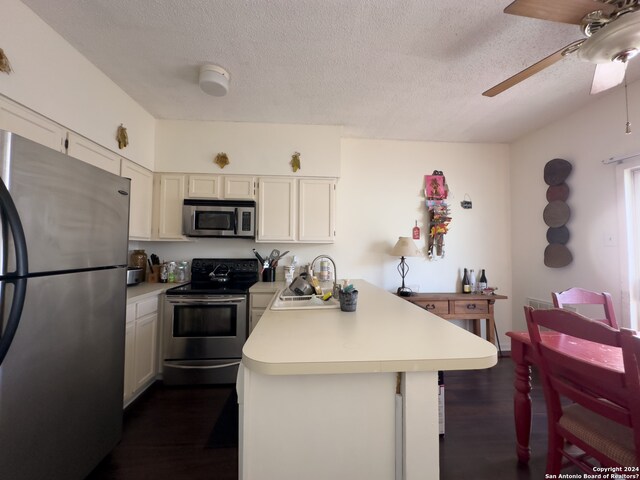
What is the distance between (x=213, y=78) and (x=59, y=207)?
134 centimetres

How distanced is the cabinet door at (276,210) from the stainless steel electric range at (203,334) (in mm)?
742

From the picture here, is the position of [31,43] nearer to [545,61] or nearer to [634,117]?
[545,61]

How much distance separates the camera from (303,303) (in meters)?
1.50

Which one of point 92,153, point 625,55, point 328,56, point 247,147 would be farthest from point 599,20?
point 92,153

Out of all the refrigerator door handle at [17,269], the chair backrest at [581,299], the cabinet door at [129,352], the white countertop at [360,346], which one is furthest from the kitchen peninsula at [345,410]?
the cabinet door at [129,352]

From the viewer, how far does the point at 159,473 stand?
56.3 inches

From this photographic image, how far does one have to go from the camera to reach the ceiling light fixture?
1862 mm

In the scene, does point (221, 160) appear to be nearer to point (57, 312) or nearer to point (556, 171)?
point (57, 312)

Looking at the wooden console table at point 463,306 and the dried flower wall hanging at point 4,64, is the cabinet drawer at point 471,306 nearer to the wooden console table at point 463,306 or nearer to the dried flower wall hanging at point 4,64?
the wooden console table at point 463,306

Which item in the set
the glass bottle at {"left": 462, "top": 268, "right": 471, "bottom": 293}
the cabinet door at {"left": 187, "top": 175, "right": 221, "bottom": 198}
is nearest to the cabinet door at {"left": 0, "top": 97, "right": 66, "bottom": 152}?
the cabinet door at {"left": 187, "top": 175, "right": 221, "bottom": 198}

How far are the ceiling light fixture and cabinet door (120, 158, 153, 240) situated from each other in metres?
1.04

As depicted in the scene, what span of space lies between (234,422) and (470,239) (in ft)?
10.5

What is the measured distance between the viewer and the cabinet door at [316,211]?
9.20 feet

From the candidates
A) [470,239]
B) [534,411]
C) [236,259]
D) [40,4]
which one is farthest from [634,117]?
[40,4]
